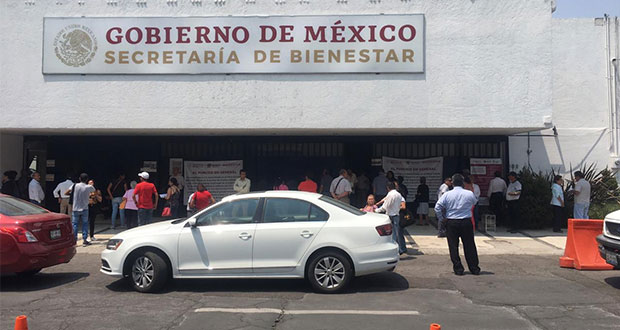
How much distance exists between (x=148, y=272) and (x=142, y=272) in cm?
10

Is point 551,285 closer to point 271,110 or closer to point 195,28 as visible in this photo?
point 271,110

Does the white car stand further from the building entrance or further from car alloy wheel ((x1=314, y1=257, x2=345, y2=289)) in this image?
the building entrance

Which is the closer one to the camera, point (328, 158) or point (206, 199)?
point (206, 199)

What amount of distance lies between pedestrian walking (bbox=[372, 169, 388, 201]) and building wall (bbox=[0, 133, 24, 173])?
11.6 m

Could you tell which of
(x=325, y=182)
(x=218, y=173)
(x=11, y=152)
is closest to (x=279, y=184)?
(x=325, y=182)

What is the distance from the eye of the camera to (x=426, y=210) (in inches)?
582

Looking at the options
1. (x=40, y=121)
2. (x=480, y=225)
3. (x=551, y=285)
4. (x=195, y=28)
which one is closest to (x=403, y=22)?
(x=195, y=28)

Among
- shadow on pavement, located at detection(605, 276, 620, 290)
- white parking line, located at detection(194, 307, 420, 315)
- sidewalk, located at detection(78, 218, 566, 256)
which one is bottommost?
white parking line, located at detection(194, 307, 420, 315)

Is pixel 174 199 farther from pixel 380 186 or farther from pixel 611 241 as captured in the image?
pixel 611 241

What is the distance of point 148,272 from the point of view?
718 cm

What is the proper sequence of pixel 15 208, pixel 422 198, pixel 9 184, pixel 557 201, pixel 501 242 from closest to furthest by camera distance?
1. pixel 15 208
2. pixel 501 242
3. pixel 557 201
4. pixel 9 184
5. pixel 422 198

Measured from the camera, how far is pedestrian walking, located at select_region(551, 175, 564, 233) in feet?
43.6

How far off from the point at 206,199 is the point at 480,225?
8384 millimetres

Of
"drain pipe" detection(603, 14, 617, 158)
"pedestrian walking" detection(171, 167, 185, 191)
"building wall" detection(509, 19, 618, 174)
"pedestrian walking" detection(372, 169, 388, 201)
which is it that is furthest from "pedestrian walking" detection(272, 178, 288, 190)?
"drain pipe" detection(603, 14, 617, 158)
